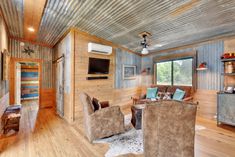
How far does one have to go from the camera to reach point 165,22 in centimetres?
304

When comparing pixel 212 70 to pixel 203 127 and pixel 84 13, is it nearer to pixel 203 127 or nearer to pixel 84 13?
pixel 203 127

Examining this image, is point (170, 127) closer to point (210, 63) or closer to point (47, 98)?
point (210, 63)

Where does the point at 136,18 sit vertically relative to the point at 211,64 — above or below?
above

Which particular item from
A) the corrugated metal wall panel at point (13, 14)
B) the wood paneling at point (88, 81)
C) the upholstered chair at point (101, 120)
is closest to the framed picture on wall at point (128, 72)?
the wood paneling at point (88, 81)

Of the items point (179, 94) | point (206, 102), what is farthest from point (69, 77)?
point (206, 102)

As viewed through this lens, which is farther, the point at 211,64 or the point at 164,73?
the point at 164,73

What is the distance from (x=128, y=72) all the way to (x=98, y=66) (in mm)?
1822

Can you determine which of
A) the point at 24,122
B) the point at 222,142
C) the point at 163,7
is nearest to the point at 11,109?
the point at 24,122

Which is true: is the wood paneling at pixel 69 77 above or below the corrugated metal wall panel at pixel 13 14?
below

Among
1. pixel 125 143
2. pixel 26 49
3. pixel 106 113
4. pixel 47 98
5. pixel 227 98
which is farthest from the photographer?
pixel 47 98

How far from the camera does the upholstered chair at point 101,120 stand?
99.3 inches

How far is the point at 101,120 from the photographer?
2.56 m

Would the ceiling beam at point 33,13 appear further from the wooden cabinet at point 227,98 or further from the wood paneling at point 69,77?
the wooden cabinet at point 227,98

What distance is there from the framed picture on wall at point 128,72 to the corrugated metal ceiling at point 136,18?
1674 mm
